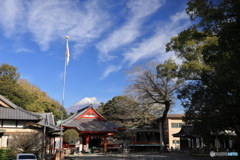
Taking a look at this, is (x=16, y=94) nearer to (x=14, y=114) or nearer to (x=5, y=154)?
(x=14, y=114)

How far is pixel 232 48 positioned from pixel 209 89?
27.9 ft

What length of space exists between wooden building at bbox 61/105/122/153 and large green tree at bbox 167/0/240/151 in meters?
16.6

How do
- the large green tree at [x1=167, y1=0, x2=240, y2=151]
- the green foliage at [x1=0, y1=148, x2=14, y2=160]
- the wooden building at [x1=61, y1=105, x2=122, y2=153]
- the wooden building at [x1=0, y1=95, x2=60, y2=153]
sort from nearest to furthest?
the large green tree at [x1=167, y1=0, x2=240, y2=151], the green foliage at [x1=0, y1=148, x2=14, y2=160], the wooden building at [x1=0, y1=95, x2=60, y2=153], the wooden building at [x1=61, y1=105, x2=122, y2=153]

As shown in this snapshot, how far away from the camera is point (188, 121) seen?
2441 cm

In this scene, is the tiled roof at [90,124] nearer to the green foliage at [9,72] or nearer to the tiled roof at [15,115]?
the tiled roof at [15,115]

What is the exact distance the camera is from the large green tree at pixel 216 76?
13709mm

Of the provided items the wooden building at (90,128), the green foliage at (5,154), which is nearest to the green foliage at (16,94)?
the wooden building at (90,128)

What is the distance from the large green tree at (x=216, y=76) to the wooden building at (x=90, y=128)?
16.6 m

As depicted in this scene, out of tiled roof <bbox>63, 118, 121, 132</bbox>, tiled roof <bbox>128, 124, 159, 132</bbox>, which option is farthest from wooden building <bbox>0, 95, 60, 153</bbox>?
tiled roof <bbox>128, 124, 159, 132</bbox>

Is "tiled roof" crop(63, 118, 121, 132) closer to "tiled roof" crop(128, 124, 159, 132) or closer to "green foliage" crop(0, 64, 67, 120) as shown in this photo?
"tiled roof" crop(128, 124, 159, 132)

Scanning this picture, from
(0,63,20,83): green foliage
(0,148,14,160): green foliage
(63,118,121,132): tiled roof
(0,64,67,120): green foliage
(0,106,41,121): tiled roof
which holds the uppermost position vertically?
(0,63,20,83): green foliage

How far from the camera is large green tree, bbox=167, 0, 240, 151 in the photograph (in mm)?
13709

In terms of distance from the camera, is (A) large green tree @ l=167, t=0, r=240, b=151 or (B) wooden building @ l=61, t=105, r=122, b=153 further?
(B) wooden building @ l=61, t=105, r=122, b=153

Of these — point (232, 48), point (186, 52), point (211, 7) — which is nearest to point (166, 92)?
point (186, 52)
